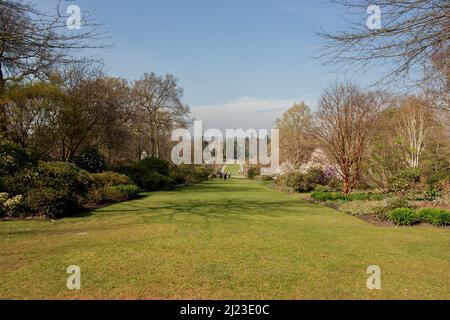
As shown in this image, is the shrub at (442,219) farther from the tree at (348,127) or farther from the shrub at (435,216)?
Result: the tree at (348,127)

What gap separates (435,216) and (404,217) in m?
0.94

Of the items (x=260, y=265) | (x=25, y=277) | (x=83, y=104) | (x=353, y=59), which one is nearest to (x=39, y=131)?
(x=83, y=104)

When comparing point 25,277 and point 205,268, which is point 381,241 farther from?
point 25,277

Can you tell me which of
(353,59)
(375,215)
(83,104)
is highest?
(83,104)

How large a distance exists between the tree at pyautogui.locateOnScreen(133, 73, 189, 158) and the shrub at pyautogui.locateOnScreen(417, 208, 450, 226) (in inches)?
1172

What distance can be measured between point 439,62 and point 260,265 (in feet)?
16.2

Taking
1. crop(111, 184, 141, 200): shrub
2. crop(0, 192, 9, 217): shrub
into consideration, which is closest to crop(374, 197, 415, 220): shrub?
crop(111, 184, 141, 200): shrub

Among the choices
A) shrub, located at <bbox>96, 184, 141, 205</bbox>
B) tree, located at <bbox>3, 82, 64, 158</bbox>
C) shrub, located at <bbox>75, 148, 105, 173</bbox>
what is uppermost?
tree, located at <bbox>3, 82, 64, 158</bbox>

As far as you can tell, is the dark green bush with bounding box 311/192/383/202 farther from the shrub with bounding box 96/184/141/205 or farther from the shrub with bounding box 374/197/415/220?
the shrub with bounding box 96/184/141/205

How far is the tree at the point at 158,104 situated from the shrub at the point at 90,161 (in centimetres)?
1338

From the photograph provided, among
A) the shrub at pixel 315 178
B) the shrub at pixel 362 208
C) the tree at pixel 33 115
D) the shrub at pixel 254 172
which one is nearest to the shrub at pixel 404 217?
the shrub at pixel 362 208

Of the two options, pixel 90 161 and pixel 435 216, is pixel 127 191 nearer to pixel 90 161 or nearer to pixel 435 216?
pixel 90 161

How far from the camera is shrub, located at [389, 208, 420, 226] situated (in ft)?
35.1
